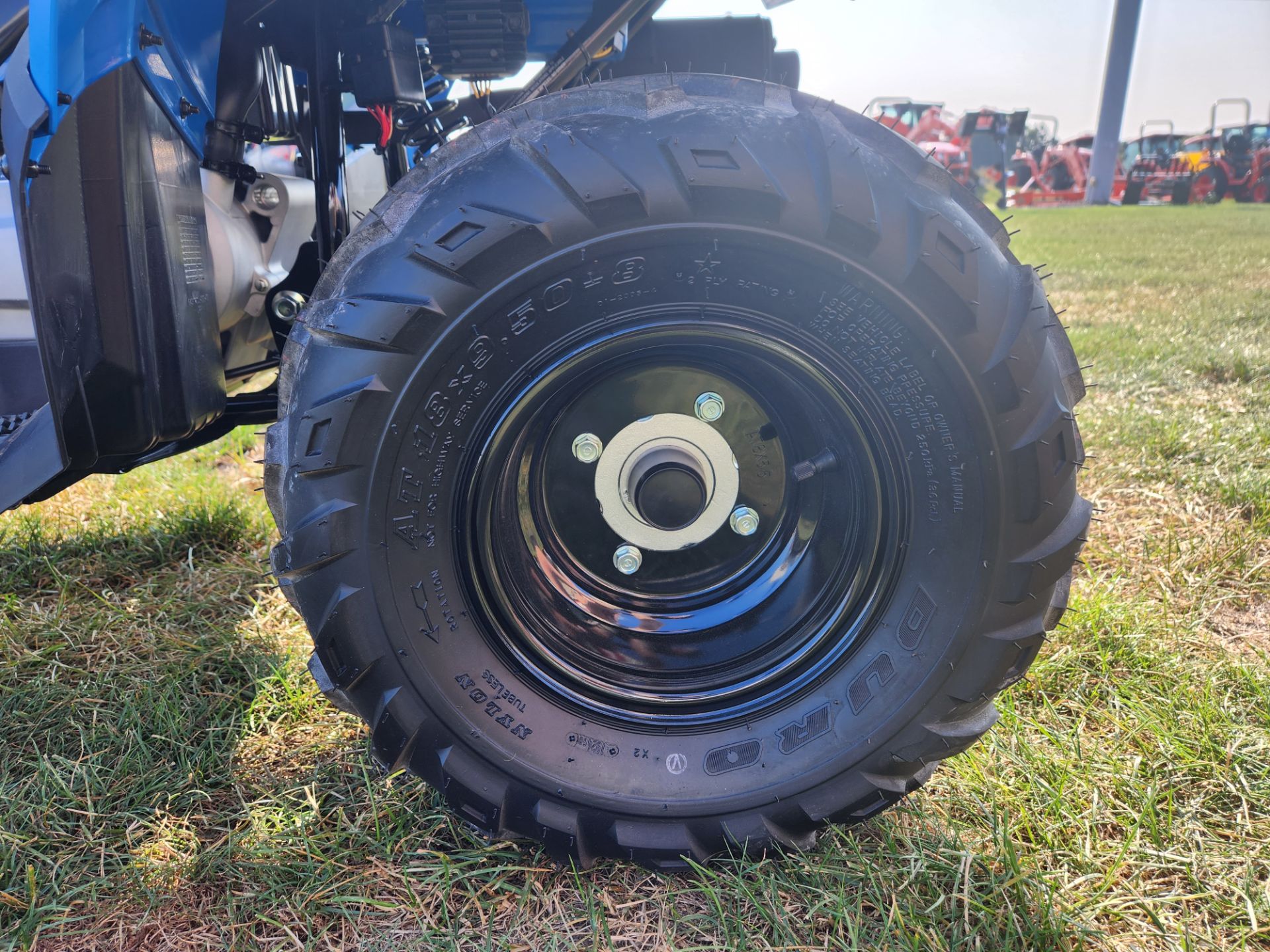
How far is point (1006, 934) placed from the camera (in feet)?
4.71

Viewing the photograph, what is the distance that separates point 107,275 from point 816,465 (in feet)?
4.26

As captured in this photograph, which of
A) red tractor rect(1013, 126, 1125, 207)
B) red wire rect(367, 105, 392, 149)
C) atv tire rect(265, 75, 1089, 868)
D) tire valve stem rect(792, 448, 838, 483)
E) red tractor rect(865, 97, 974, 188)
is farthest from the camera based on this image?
red tractor rect(1013, 126, 1125, 207)

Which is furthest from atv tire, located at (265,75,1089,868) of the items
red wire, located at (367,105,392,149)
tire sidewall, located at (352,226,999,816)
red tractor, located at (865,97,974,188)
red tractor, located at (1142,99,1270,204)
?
red tractor, located at (1142,99,1270,204)

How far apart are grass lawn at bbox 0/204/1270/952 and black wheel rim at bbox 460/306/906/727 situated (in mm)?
355

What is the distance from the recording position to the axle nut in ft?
5.56

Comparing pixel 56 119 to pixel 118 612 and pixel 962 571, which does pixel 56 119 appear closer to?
pixel 118 612

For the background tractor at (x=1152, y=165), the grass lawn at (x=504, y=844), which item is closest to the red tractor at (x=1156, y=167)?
the background tractor at (x=1152, y=165)

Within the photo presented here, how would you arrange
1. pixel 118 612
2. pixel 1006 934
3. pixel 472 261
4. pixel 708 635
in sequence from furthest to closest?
1. pixel 118 612
2. pixel 708 635
3. pixel 1006 934
4. pixel 472 261

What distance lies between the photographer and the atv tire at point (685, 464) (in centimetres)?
133

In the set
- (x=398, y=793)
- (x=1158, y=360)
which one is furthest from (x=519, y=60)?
(x=1158, y=360)

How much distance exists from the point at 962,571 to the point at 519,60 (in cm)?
144

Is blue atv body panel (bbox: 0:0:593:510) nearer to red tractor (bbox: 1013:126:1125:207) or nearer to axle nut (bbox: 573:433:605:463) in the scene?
axle nut (bbox: 573:433:605:463)

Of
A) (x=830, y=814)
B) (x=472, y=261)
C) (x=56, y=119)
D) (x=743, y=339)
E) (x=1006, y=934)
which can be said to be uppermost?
(x=56, y=119)

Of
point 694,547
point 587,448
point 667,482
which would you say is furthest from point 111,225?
point 694,547
